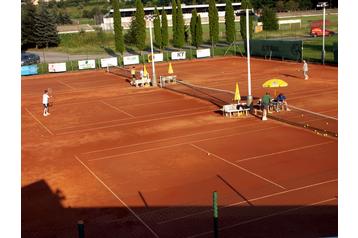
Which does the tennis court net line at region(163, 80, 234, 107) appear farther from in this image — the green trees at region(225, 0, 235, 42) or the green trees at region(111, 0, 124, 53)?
the green trees at region(225, 0, 235, 42)

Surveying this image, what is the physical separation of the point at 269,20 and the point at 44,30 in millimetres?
39372

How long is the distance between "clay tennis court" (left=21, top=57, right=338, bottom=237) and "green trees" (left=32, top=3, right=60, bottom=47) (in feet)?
153

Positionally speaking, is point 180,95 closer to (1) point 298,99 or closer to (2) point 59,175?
(1) point 298,99

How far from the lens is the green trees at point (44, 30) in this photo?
74250 mm

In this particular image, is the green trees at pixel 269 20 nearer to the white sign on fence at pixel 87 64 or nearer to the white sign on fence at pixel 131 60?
the white sign on fence at pixel 131 60

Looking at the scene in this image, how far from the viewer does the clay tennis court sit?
12.0 meters

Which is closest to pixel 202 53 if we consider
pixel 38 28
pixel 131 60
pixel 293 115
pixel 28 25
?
pixel 131 60

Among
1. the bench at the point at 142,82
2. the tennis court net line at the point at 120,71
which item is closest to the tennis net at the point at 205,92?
the bench at the point at 142,82

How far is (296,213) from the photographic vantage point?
11.9 meters

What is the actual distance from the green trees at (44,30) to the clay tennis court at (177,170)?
46.6 meters

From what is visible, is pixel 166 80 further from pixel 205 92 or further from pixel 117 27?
pixel 117 27

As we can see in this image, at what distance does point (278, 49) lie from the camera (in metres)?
49.9
